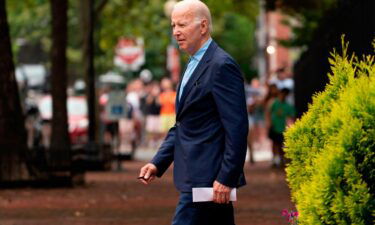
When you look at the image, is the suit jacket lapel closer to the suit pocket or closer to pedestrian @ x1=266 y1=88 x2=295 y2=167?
the suit pocket

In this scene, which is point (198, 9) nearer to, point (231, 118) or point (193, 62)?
point (193, 62)

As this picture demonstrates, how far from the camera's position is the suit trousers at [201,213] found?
6.56 meters

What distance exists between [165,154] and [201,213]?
20.3 inches

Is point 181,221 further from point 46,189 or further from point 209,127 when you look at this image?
point 46,189

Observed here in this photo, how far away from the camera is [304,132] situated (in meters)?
6.64

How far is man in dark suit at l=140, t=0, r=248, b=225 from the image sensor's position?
641 cm

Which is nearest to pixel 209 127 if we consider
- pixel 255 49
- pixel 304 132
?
pixel 304 132

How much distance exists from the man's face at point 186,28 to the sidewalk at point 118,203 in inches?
238

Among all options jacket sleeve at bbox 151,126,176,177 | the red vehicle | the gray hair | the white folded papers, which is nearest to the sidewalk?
jacket sleeve at bbox 151,126,176,177

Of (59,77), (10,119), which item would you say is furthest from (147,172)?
(59,77)

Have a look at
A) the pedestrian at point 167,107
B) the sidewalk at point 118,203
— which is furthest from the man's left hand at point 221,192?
the pedestrian at point 167,107

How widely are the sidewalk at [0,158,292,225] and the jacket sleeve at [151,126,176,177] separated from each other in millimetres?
5567

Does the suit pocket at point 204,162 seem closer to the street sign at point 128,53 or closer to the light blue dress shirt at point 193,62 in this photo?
the light blue dress shirt at point 193,62

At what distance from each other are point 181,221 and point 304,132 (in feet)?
2.37
